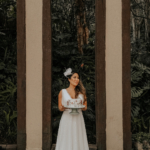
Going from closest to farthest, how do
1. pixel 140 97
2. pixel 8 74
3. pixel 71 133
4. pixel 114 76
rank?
pixel 71 133
pixel 114 76
pixel 140 97
pixel 8 74

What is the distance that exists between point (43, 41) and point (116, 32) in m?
1.50

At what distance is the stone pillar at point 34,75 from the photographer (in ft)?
12.7

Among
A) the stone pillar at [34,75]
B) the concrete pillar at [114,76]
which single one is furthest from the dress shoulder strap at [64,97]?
the concrete pillar at [114,76]

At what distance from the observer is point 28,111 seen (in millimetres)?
3869

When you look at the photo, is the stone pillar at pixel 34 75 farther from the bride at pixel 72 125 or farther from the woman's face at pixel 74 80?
the woman's face at pixel 74 80

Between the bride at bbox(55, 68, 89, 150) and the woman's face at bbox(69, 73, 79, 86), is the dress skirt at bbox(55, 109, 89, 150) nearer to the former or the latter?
the bride at bbox(55, 68, 89, 150)

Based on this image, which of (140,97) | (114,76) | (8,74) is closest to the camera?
(114,76)

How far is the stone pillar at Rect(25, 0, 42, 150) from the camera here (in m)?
3.86

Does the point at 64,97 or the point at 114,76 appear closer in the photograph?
the point at 64,97

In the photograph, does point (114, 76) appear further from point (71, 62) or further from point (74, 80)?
point (71, 62)

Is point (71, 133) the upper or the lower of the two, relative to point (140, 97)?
lower

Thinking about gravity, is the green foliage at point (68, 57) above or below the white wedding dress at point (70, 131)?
above

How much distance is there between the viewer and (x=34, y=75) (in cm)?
387

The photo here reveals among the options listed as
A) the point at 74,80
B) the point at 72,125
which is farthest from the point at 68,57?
the point at 72,125
